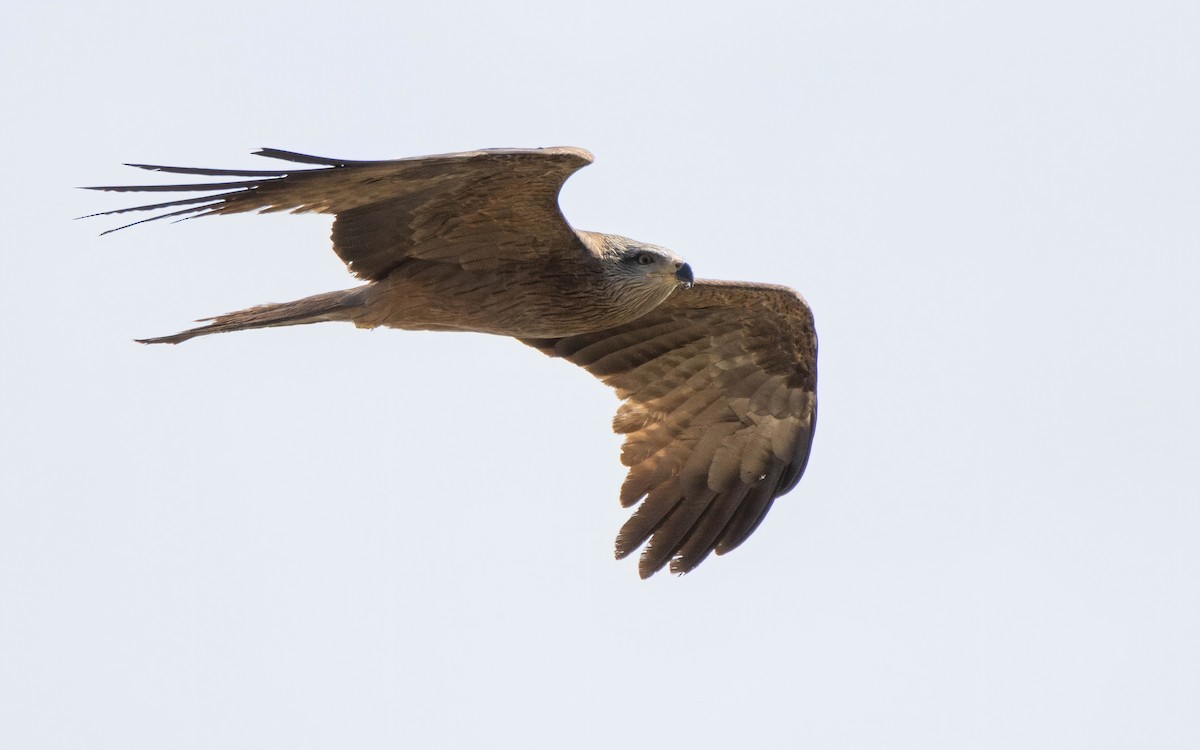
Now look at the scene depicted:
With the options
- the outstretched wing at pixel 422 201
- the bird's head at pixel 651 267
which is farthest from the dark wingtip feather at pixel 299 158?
the bird's head at pixel 651 267

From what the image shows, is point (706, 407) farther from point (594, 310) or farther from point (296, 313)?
point (296, 313)

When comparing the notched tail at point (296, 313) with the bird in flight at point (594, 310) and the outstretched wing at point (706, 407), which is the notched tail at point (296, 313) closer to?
the bird in flight at point (594, 310)

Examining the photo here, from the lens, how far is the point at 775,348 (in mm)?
11656

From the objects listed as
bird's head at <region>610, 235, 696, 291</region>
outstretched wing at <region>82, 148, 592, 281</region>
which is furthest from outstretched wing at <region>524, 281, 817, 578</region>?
outstretched wing at <region>82, 148, 592, 281</region>

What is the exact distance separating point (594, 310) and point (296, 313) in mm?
1834

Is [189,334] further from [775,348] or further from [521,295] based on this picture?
[775,348]

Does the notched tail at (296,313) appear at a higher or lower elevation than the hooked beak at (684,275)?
lower

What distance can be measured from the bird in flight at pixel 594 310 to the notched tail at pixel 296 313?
1 centimetres

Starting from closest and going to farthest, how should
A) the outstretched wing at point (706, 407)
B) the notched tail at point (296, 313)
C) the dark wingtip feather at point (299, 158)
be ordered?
the dark wingtip feather at point (299, 158), the notched tail at point (296, 313), the outstretched wing at point (706, 407)

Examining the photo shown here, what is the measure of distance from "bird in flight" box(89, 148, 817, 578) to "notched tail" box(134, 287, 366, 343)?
13 mm

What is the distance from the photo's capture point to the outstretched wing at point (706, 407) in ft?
36.9

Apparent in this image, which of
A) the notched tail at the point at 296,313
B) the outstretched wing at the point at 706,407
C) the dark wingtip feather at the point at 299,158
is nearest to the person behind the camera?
the dark wingtip feather at the point at 299,158

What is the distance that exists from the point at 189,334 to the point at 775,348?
13.5 feet

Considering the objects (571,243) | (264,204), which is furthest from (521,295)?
(264,204)
